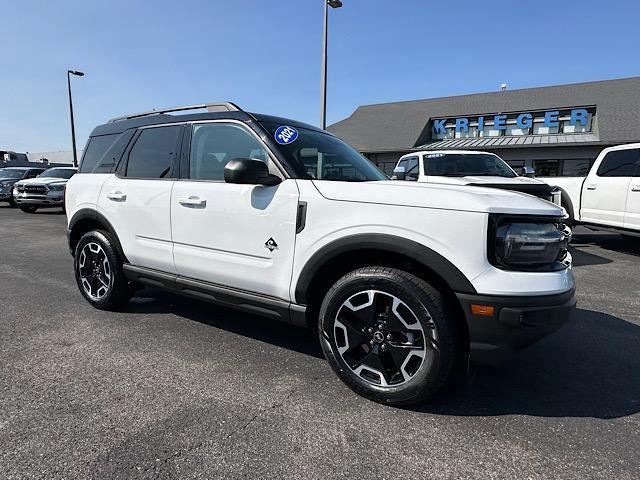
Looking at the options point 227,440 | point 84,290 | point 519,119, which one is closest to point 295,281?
point 227,440

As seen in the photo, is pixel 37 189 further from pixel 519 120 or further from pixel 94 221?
pixel 519 120

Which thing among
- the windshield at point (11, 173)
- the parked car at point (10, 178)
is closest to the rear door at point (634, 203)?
the parked car at point (10, 178)

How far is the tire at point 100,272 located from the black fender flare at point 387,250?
2.12 metres

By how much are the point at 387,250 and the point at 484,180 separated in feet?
15.1

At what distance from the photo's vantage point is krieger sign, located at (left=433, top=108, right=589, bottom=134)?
21438mm

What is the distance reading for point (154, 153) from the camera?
355 centimetres

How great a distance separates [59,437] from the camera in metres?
2.06

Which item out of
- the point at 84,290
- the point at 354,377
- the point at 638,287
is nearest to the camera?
the point at 354,377

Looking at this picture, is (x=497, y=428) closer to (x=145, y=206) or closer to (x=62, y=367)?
(x=62, y=367)

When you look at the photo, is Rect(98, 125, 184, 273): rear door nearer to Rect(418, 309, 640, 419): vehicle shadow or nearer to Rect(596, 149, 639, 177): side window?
Rect(418, 309, 640, 419): vehicle shadow

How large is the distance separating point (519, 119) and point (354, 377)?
24.3 m

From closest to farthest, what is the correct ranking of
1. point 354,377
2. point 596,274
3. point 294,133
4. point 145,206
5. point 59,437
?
1. point 59,437
2. point 354,377
3. point 294,133
4. point 145,206
5. point 596,274

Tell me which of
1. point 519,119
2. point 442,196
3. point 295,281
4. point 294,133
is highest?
point 519,119

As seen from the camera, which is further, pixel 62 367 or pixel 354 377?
pixel 62 367
